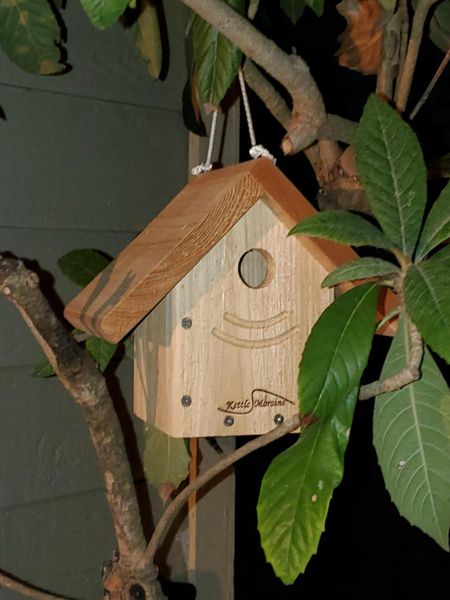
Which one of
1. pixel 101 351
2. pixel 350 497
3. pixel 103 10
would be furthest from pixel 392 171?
pixel 350 497

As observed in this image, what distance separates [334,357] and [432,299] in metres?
0.09

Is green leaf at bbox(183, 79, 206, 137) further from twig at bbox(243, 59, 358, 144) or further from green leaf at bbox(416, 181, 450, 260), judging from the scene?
green leaf at bbox(416, 181, 450, 260)

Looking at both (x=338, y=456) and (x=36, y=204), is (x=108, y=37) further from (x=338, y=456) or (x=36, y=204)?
(x=338, y=456)

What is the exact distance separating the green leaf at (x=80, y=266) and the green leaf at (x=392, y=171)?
1.42ft

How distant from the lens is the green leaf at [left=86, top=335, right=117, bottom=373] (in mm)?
891

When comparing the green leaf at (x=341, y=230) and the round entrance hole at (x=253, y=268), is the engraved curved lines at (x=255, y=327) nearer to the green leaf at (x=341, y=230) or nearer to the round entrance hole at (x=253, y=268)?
the round entrance hole at (x=253, y=268)

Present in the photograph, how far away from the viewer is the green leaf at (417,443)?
641 mm

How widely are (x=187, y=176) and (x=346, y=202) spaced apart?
1.39ft

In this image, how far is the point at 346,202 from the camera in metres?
0.90

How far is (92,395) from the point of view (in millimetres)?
724

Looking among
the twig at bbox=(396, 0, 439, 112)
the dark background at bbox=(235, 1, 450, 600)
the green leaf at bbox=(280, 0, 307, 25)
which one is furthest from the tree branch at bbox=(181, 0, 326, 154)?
the dark background at bbox=(235, 1, 450, 600)

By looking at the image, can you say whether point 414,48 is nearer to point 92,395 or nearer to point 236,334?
point 236,334

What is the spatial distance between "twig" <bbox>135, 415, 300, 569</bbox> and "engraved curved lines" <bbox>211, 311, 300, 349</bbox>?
12cm

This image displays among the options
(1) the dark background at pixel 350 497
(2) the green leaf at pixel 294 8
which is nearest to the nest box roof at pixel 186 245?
(2) the green leaf at pixel 294 8
